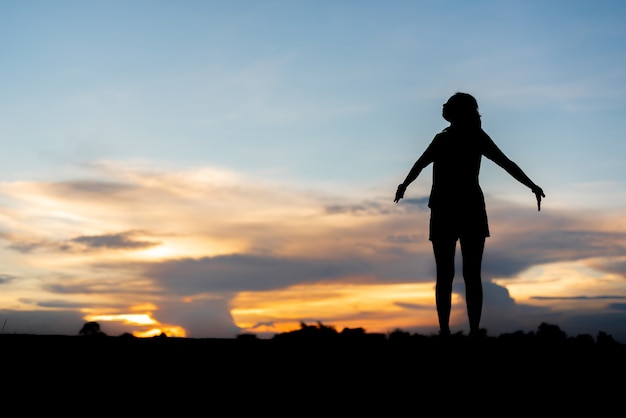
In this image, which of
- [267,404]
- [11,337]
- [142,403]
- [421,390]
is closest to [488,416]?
[421,390]

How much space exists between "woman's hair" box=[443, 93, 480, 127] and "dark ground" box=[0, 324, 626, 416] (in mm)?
2740

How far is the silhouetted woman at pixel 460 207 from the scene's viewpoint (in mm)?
9109

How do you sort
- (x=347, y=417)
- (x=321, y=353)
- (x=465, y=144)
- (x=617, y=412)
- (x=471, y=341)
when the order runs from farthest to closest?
(x=465, y=144) → (x=471, y=341) → (x=321, y=353) → (x=617, y=412) → (x=347, y=417)

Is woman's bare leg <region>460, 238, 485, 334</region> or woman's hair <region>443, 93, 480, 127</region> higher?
woman's hair <region>443, 93, 480, 127</region>

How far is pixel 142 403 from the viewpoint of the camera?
5.40 m

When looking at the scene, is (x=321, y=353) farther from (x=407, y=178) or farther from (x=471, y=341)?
(x=407, y=178)

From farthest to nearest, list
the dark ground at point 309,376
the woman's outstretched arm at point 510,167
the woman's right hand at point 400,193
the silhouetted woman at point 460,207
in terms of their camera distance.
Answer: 1. the woman's right hand at point 400,193
2. the woman's outstretched arm at point 510,167
3. the silhouetted woman at point 460,207
4. the dark ground at point 309,376

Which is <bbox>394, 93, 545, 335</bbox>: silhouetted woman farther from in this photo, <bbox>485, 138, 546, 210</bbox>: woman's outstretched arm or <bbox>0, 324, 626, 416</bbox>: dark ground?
<bbox>0, 324, 626, 416</bbox>: dark ground

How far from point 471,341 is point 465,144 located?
241cm

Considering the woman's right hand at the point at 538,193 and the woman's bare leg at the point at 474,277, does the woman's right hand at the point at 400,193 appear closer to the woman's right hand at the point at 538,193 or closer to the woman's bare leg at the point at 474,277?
the woman's bare leg at the point at 474,277

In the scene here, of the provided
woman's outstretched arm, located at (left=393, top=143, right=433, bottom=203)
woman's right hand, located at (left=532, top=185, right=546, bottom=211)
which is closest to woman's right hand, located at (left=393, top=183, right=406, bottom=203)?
woman's outstretched arm, located at (left=393, top=143, right=433, bottom=203)

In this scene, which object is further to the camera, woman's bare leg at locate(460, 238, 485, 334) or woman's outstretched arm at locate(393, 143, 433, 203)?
woman's outstretched arm at locate(393, 143, 433, 203)

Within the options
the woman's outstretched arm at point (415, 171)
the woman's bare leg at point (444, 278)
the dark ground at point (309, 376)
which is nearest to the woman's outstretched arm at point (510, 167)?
the woman's outstretched arm at point (415, 171)

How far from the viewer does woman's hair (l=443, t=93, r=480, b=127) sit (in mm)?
9156
